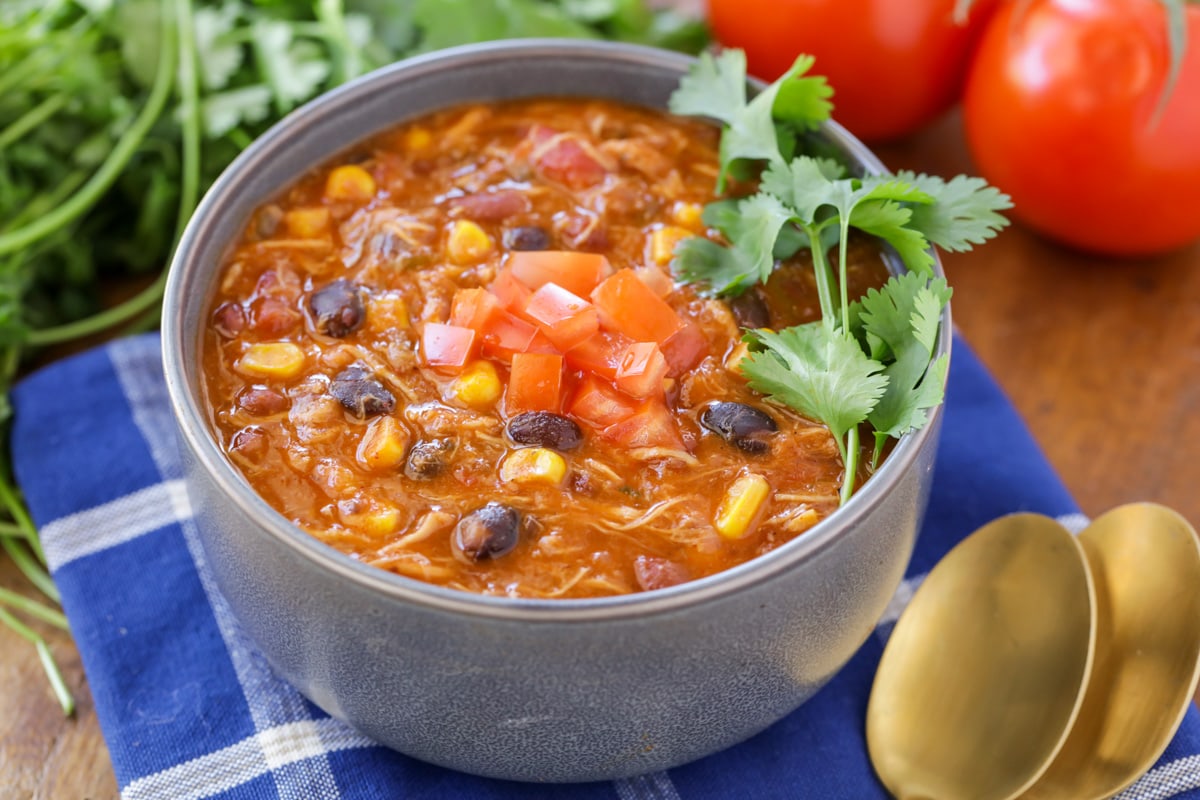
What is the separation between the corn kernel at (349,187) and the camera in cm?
336

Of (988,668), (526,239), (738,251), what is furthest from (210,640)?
(988,668)

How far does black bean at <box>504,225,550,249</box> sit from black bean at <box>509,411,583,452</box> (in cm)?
58

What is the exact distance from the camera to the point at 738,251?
309cm

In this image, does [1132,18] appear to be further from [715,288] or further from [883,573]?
[883,573]

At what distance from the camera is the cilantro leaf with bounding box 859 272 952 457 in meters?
2.61

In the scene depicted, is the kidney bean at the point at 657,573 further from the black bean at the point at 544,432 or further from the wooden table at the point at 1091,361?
the wooden table at the point at 1091,361

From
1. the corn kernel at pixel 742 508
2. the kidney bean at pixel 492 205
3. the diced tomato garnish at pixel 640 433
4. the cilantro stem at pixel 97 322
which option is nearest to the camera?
the corn kernel at pixel 742 508

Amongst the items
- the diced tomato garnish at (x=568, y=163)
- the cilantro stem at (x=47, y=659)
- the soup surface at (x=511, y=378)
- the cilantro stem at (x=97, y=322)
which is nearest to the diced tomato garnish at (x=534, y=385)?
the soup surface at (x=511, y=378)

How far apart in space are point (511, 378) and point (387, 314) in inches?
15.2

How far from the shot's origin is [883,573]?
267cm

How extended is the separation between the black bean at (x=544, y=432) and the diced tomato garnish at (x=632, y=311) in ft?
0.93

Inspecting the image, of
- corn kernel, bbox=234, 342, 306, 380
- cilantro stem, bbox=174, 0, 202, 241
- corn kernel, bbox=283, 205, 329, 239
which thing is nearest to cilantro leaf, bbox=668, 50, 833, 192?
corn kernel, bbox=283, 205, 329, 239

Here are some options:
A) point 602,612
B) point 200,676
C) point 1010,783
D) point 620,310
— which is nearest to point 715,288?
point 620,310

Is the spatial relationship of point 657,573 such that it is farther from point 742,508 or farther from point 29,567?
point 29,567
